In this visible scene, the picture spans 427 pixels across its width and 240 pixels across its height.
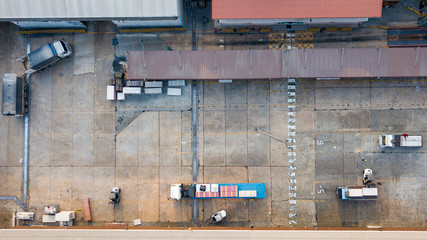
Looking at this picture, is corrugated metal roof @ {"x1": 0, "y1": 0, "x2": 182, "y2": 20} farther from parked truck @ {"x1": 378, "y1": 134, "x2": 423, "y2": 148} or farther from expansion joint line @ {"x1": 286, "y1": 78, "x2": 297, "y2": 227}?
parked truck @ {"x1": 378, "y1": 134, "x2": 423, "y2": 148}

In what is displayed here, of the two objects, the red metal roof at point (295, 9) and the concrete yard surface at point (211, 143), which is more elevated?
the red metal roof at point (295, 9)

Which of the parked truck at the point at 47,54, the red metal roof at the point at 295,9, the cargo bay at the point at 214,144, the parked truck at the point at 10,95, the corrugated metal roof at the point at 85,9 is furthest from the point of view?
the cargo bay at the point at 214,144

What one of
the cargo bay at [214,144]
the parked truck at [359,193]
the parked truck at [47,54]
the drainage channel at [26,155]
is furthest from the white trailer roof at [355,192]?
the drainage channel at [26,155]

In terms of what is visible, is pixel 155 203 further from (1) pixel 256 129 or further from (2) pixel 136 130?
(1) pixel 256 129

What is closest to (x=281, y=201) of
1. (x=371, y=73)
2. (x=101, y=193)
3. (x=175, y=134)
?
(x=175, y=134)

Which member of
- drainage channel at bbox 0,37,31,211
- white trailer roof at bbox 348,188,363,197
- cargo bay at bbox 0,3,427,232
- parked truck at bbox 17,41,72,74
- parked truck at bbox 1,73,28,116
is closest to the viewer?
white trailer roof at bbox 348,188,363,197

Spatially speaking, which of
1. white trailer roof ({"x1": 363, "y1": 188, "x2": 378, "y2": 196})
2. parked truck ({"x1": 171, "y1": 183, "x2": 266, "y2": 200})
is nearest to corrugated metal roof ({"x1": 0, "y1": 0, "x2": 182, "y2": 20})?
parked truck ({"x1": 171, "y1": 183, "x2": 266, "y2": 200})

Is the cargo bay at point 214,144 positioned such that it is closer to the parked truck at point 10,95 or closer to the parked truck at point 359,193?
the parked truck at point 359,193
